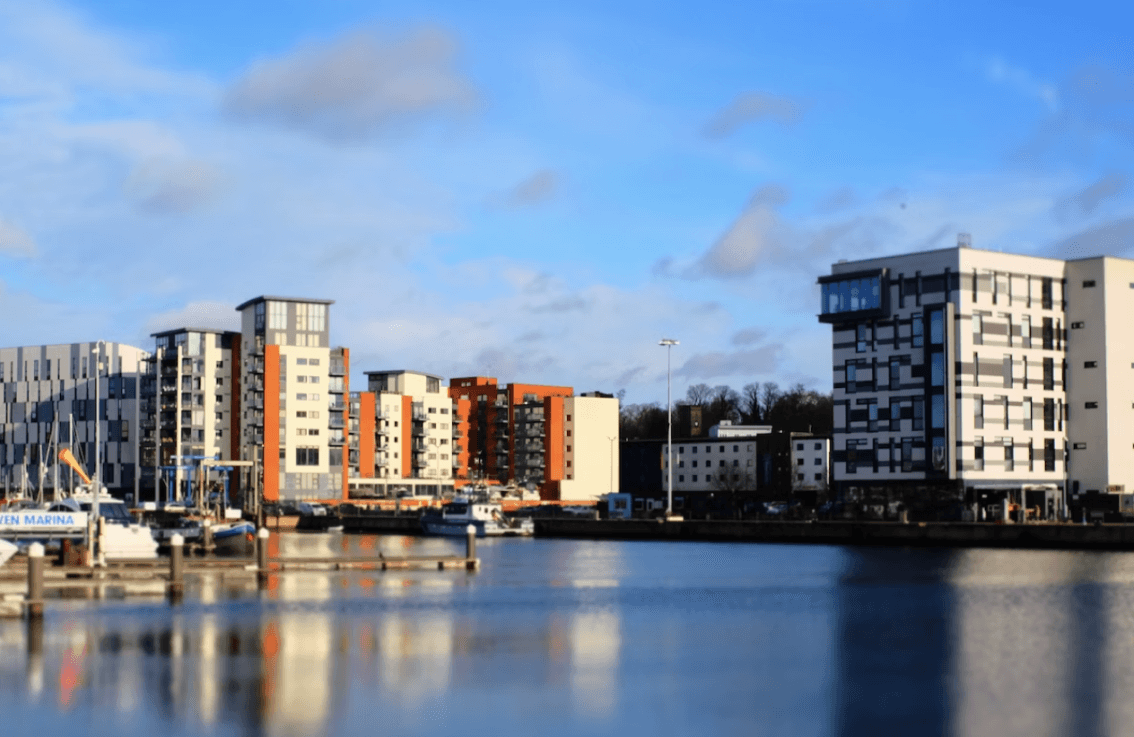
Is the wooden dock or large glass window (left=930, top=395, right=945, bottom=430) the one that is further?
large glass window (left=930, top=395, right=945, bottom=430)

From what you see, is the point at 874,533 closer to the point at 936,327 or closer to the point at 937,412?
the point at 937,412

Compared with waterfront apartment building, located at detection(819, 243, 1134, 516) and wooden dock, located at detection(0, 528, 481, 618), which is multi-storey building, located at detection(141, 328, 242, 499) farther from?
wooden dock, located at detection(0, 528, 481, 618)

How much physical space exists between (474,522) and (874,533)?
42763 millimetres

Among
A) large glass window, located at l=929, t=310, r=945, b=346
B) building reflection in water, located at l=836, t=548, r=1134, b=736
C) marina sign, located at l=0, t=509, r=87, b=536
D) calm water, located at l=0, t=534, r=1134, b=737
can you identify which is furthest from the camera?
large glass window, located at l=929, t=310, r=945, b=346

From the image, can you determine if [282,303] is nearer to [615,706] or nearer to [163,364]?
[163,364]

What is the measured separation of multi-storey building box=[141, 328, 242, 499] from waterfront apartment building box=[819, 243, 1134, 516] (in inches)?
3645

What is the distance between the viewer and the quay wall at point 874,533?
98938 mm

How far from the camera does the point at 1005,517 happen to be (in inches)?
4530

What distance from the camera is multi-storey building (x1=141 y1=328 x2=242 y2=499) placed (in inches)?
7505

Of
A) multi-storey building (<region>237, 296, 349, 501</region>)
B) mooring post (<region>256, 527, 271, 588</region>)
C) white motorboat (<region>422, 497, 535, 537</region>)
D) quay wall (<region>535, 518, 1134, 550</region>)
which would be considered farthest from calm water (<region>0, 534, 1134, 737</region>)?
multi-storey building (<region>237, 296, 349, 501</region>)

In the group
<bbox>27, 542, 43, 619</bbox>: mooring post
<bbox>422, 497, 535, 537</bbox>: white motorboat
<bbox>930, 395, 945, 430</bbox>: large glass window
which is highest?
<bbox>930, 395, 945, 430</bbox>: large glass window

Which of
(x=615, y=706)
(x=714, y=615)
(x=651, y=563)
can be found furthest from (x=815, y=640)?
(x=651, y=563)

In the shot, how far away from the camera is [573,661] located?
32125 mm

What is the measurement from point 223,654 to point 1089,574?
49.0m
